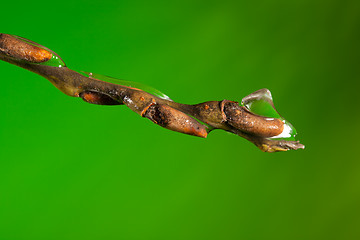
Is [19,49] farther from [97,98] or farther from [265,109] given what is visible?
[265,109]

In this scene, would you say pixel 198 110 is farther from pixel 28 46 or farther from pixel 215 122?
pixel 28 46

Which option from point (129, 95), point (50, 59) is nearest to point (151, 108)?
point (129, 95)

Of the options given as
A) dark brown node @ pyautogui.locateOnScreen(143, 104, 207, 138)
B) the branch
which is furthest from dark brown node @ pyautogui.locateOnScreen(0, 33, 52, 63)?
dark brown node @ pyautogui.locateOnScreen(143, 104, 207, 138)

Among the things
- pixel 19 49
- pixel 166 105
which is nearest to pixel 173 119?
pixel 166 105

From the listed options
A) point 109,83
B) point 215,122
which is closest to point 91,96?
point 109,83

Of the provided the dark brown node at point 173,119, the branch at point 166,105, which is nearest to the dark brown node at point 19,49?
the branch at point 166,105

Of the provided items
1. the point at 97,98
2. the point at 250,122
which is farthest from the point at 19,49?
the point at 250,122
